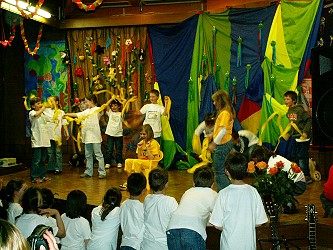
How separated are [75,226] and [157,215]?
0.75m

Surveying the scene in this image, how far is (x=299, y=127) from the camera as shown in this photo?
7922mm

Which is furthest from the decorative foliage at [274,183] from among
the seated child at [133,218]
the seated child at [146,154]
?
the seated child at [146,154]

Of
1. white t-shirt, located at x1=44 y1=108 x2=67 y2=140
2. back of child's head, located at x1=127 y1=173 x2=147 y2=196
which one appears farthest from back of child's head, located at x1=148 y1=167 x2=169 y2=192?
white t-shirt, located at x1=44 y1=108 x2=67 y2=140

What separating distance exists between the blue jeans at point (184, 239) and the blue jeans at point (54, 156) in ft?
19.8

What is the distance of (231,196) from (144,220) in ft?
2.71

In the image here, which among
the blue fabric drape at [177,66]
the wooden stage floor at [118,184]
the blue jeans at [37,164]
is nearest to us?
the wooden stage floor at [118,184]

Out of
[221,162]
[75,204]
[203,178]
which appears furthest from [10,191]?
[221,162]

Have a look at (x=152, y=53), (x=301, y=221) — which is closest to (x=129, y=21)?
(x=152, y=53)

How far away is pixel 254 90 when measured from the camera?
359 inches

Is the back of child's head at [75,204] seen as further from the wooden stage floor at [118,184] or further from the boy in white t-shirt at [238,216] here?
the wooden stage floor at [118,184]

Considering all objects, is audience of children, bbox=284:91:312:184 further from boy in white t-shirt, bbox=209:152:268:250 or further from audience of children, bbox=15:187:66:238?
audience of children, bbox=15:187:66:238

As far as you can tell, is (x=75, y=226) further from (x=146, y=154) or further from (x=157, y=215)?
(x=146, y=154)

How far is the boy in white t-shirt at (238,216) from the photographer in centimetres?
377

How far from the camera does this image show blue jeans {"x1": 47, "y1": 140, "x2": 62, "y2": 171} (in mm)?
9672
